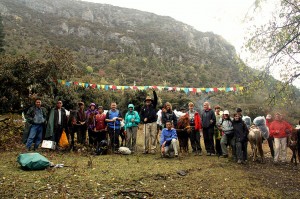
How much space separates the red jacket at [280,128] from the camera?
9.27 m

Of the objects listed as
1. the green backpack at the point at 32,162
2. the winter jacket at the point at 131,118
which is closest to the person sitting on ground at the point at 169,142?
the winter jacket at the point at 131,118

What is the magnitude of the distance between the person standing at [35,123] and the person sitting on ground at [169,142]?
4245 millimetres

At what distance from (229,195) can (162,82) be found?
1806 inches

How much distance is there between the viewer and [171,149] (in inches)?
358

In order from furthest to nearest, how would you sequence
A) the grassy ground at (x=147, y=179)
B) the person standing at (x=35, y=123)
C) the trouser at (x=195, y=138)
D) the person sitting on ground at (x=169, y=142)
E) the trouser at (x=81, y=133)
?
the trouser at (x=81, y=133)
the trouser at (x=195, y=138)
the person standing at (x=35, y=123)
the person sitting on ground at (x=169, y=142)
the grassy ground at (x=147, y=179)

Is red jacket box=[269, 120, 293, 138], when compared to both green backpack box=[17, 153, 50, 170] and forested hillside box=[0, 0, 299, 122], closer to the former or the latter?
green backpack box=[17, 153, 50, 170]

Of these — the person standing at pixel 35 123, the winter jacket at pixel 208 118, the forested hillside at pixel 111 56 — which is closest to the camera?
the person standing at pixel 35 123

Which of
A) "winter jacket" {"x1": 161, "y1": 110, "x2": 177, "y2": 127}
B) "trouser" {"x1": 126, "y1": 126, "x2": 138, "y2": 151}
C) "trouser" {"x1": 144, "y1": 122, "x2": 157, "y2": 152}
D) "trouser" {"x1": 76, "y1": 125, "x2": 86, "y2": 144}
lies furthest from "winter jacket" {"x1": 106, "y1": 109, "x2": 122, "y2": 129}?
"winter jacket" {"x1": 161, "y1": 110, "x2": 177, "y2": 127}

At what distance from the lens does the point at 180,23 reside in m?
130

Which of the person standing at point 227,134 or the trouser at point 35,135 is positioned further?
the trouser at point 35,135

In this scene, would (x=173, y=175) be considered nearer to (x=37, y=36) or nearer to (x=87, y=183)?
(x=87, y=183)

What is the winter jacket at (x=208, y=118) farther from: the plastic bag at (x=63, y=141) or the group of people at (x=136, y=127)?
the plastic bag at (x=63, y=141)

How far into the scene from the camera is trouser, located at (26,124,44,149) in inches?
363

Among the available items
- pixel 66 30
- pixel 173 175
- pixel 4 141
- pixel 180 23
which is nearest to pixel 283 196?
pixel 173 175
